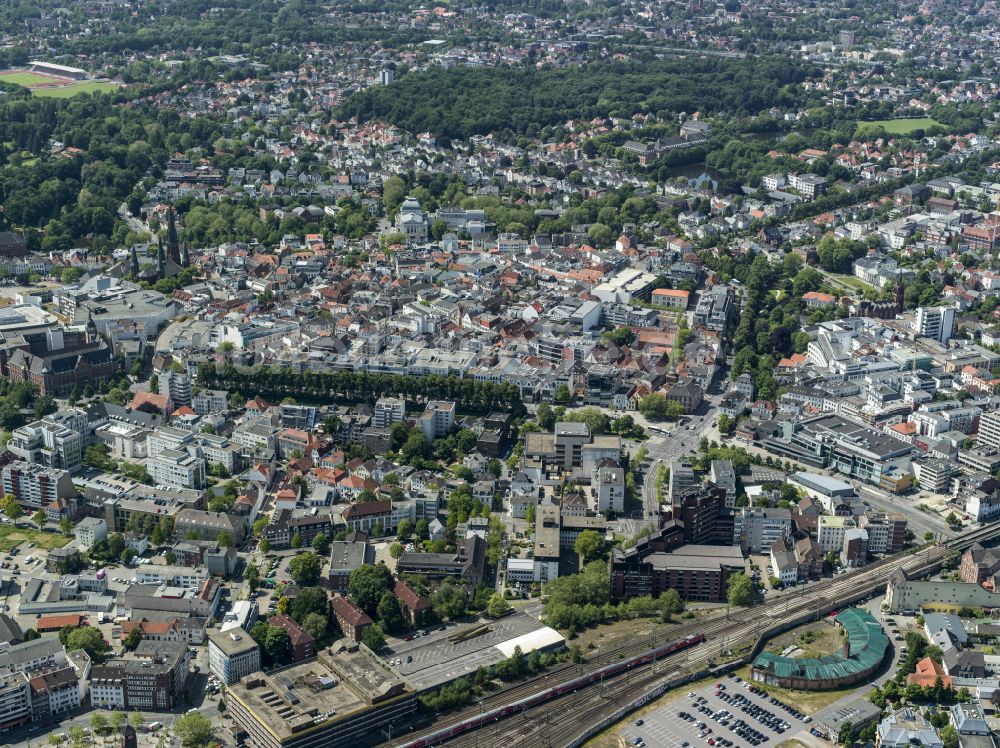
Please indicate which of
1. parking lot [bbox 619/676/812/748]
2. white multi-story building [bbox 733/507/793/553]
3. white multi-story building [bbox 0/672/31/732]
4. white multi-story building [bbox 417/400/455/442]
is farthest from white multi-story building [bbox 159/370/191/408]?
parking lot [bbox 619/676/812/748]

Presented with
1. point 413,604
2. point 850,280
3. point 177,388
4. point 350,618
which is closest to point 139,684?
point 350,618

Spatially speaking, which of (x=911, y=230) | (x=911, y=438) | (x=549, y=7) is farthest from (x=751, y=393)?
(x=549, y=7)

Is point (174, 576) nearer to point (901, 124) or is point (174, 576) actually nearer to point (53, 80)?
point (901, 124)

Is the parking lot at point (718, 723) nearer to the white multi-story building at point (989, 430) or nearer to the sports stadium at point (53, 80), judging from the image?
the white multi-story building at point (989, 430)

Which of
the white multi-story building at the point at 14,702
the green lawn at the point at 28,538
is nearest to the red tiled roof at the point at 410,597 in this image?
the white multi-story building at the point at 14,702

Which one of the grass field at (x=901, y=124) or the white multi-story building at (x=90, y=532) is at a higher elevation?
the grass field at (x=901, y=124)

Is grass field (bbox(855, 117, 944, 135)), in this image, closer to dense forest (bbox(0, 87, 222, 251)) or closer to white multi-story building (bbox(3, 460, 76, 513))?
dense forest (bbox(0, 87, 222, 251))
